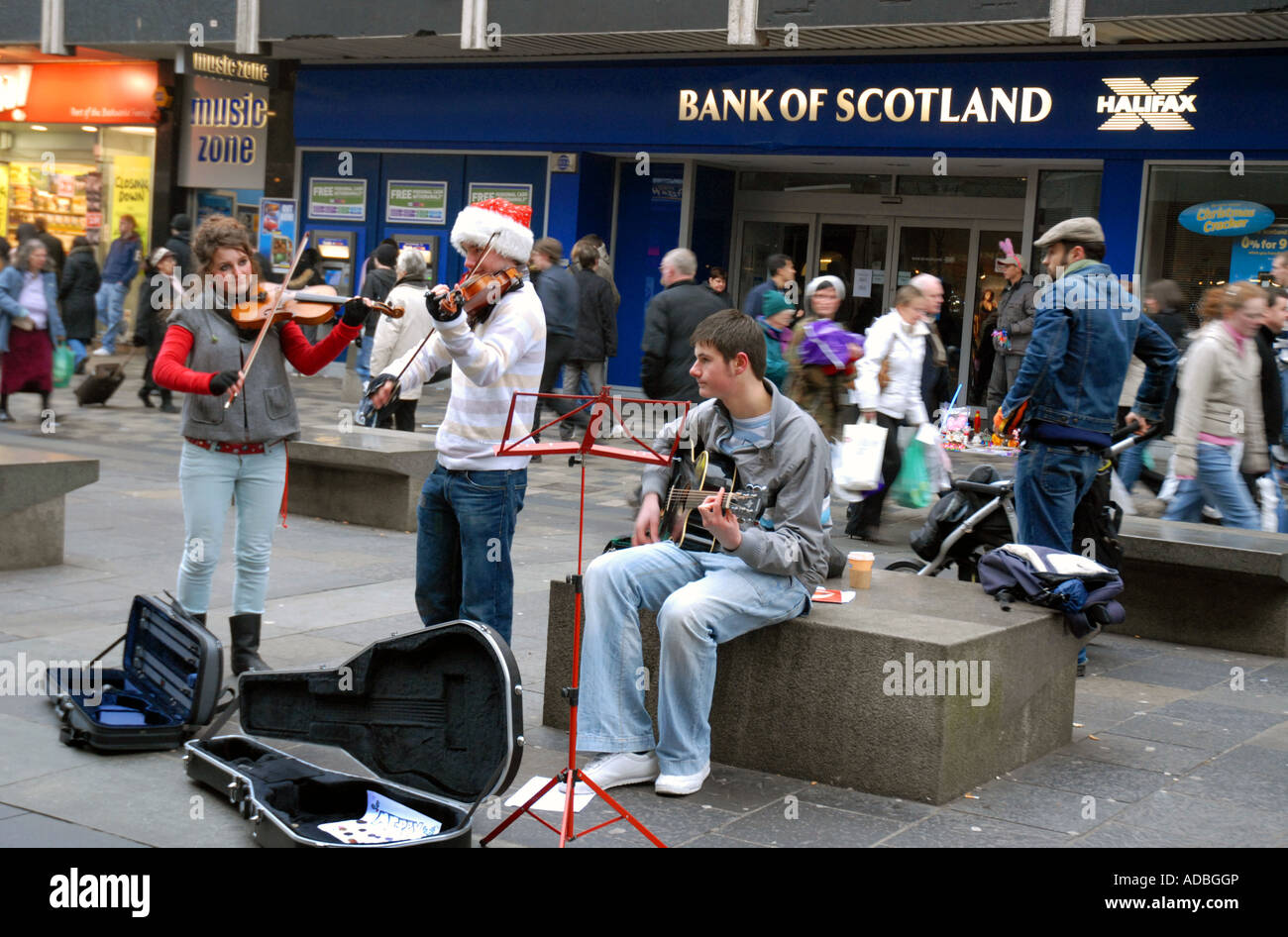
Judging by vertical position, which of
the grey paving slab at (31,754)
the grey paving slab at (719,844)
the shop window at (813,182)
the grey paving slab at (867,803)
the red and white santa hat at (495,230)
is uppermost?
the shop window at (813,182)

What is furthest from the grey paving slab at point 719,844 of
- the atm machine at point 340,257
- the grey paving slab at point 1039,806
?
the atm machine at point 340,257

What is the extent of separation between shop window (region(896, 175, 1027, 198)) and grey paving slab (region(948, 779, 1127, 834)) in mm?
11555

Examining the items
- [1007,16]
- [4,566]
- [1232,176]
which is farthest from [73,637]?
[1232,176]

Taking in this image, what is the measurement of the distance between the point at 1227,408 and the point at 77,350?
1229cm

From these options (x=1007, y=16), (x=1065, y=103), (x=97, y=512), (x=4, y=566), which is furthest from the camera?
(x=1065, y=103)

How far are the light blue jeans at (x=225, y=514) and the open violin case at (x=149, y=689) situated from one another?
0.77 feet

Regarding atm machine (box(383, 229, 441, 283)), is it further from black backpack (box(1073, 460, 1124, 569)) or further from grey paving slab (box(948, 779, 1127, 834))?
grey paving slab (box(948, 779, 1127, 834))

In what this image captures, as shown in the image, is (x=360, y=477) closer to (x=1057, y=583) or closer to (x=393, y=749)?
(x=393, y=749)

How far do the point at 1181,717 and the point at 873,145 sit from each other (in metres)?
10.1

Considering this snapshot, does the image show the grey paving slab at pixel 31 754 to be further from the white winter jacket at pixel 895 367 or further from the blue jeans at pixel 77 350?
the blue jeans at pixel 77 350

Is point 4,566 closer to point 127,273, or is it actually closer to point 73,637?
point 73,637

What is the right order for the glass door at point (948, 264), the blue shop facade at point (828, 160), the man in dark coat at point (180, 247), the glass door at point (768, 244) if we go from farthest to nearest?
the glass door at point (768, 244) < the glass door at point (948, 264) < the man in dark coat at point (180, 247) < the blue shop facade at point (828, 160)

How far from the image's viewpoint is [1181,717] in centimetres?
580

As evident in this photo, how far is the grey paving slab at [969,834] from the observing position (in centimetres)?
423
